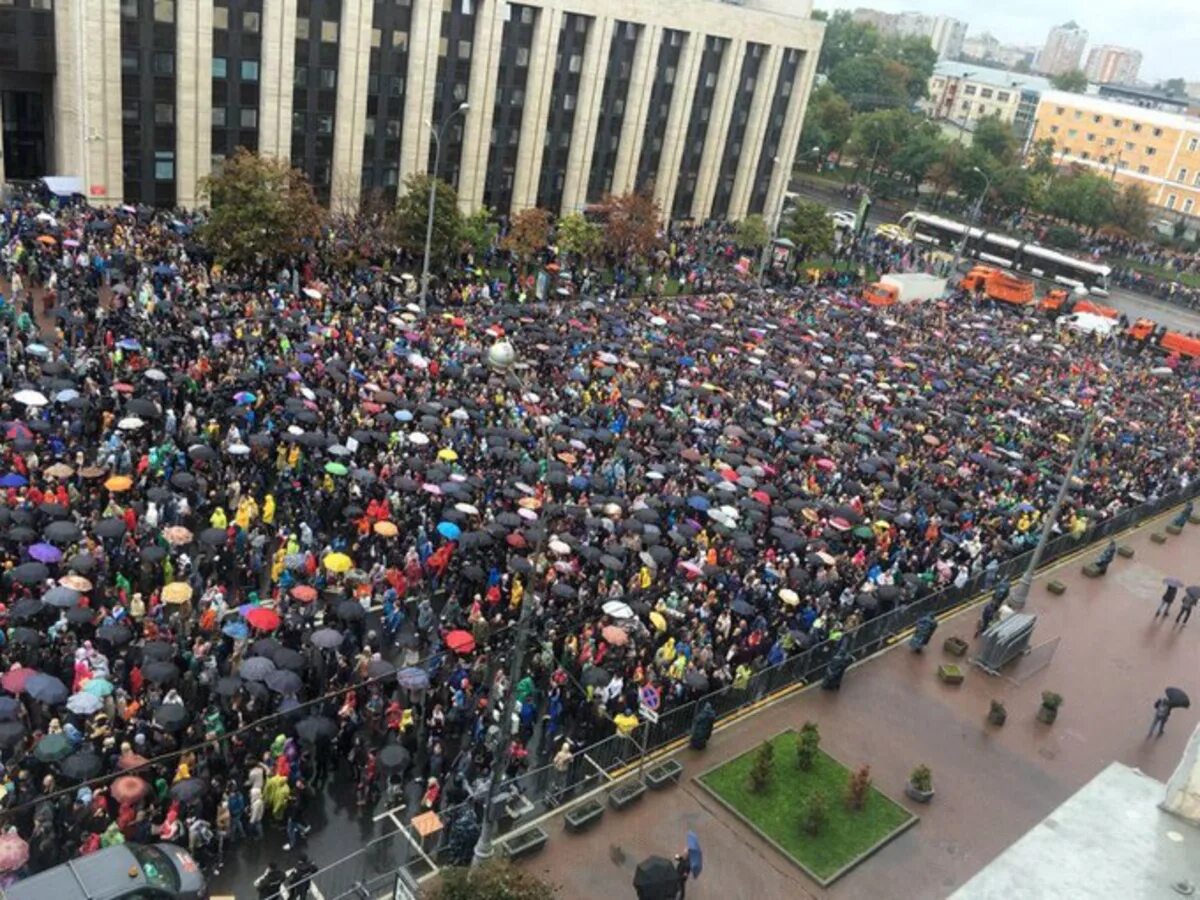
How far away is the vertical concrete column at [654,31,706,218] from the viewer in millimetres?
66062

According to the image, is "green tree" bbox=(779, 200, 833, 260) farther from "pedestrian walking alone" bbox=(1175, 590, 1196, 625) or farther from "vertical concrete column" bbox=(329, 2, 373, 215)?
"pedestrian walking alone" bbox=(1175, 590, 1196, 625)

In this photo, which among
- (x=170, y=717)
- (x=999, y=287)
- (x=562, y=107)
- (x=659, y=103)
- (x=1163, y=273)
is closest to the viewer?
(x=170, y=717)

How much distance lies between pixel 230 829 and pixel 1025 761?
16333 millimetres

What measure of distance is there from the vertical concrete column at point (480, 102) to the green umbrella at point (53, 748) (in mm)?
45852

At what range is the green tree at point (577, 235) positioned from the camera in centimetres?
5309

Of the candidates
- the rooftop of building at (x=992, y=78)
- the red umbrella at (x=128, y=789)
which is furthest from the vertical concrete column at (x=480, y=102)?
the rooftop of building at (x=992, y=78)

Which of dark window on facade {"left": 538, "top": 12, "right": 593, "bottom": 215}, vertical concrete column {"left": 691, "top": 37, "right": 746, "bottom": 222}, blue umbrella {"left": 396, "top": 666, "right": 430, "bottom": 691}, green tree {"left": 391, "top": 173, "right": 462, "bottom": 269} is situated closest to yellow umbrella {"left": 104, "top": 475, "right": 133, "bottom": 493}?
blue umbrella {"left": 396, "top": 666, "right": 430, "bottom": 691}

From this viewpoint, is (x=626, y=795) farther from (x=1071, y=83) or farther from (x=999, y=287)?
(x=1071, y=83)

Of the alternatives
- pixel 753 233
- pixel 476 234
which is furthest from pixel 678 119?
pixel 476 234

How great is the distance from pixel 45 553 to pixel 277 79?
36720 millimetres

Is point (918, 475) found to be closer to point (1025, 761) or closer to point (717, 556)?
point (717, 556)

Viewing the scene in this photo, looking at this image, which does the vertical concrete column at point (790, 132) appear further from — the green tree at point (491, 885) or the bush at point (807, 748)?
the green tree at point (491, 885)

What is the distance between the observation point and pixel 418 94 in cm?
5484

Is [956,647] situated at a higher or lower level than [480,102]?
lower
